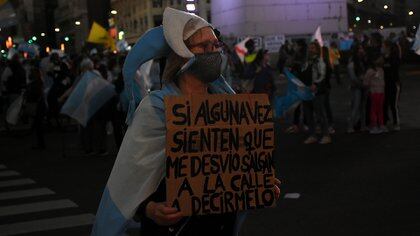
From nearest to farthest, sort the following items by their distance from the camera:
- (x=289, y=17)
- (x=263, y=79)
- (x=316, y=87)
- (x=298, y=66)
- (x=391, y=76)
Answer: (x=316, y=87) → (x=391, y=76) → (x=298, y=66) → (x=263, y=79) → (x=289, y=17)

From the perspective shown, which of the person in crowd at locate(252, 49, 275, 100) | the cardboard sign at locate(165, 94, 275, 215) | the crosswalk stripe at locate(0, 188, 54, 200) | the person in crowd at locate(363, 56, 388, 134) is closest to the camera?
the cardboard sign at locate(165, 94, 275, 215)

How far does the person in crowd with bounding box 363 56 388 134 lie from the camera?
12.8 meters

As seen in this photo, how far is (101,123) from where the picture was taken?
41.8 ft

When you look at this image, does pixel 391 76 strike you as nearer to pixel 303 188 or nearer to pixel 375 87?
pixel 375 87

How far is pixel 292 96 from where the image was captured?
1364 cm

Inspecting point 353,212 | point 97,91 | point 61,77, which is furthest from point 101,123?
point 353,212

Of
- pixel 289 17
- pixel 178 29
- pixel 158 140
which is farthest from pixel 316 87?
pixel 289 17

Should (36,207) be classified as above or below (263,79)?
below

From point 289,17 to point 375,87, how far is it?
29.7 meters

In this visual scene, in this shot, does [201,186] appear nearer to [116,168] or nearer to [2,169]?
[116,168]

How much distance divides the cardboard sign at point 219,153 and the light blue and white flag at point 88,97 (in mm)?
9796

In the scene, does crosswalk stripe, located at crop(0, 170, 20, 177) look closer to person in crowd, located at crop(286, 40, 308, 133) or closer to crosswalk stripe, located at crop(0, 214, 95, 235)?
crosswalk stripe, located at crop(0, 214, 95, 235)

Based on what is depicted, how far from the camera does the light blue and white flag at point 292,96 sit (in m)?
12.7

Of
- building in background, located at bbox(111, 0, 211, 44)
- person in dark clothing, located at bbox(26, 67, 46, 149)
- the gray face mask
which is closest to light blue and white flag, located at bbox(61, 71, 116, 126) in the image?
person in dark clothing, located at bbox(26, 67, 46, 149)
